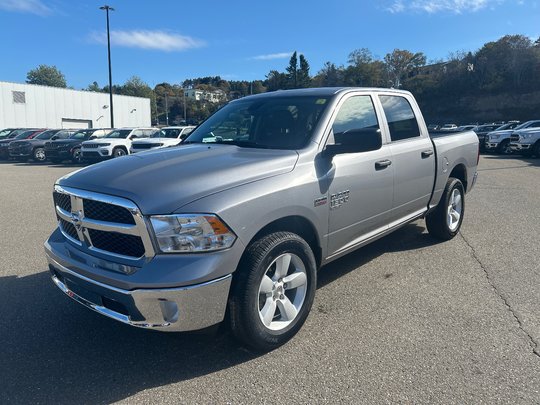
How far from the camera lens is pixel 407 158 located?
4492 mm

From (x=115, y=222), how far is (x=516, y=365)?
9.43ft

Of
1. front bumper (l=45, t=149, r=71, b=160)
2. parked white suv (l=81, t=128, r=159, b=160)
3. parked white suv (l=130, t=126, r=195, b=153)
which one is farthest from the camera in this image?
front bumper (l=45, t=149, r=71, b=160)

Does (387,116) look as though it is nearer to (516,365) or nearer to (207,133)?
(207,133)

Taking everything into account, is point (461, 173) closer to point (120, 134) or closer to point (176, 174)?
point (176, 174)

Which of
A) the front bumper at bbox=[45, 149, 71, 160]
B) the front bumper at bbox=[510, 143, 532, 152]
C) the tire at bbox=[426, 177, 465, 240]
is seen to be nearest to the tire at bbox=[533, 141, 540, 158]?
the front bumper at bbox=[510, 143, 532, 152]

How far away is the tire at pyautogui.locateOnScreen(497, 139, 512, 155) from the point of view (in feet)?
75.7

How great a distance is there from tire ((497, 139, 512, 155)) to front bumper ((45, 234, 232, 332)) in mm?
24493

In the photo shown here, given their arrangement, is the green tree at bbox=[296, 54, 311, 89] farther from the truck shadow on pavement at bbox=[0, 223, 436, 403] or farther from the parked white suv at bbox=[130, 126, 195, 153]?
the truck shadow on pavement at bbox=[0, 223, 436, 403]

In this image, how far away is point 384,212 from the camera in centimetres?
421

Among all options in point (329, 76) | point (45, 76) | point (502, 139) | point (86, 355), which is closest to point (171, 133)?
point (86, 355)

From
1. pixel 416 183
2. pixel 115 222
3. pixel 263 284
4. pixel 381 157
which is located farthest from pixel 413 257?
pixel 115 222

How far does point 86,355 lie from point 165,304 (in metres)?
1.00

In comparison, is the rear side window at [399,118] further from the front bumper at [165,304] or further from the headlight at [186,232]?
the front bumper at [165,304]

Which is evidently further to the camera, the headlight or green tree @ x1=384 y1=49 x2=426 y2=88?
green tree @ x1=384 y1=49 x2=426 y2=88
